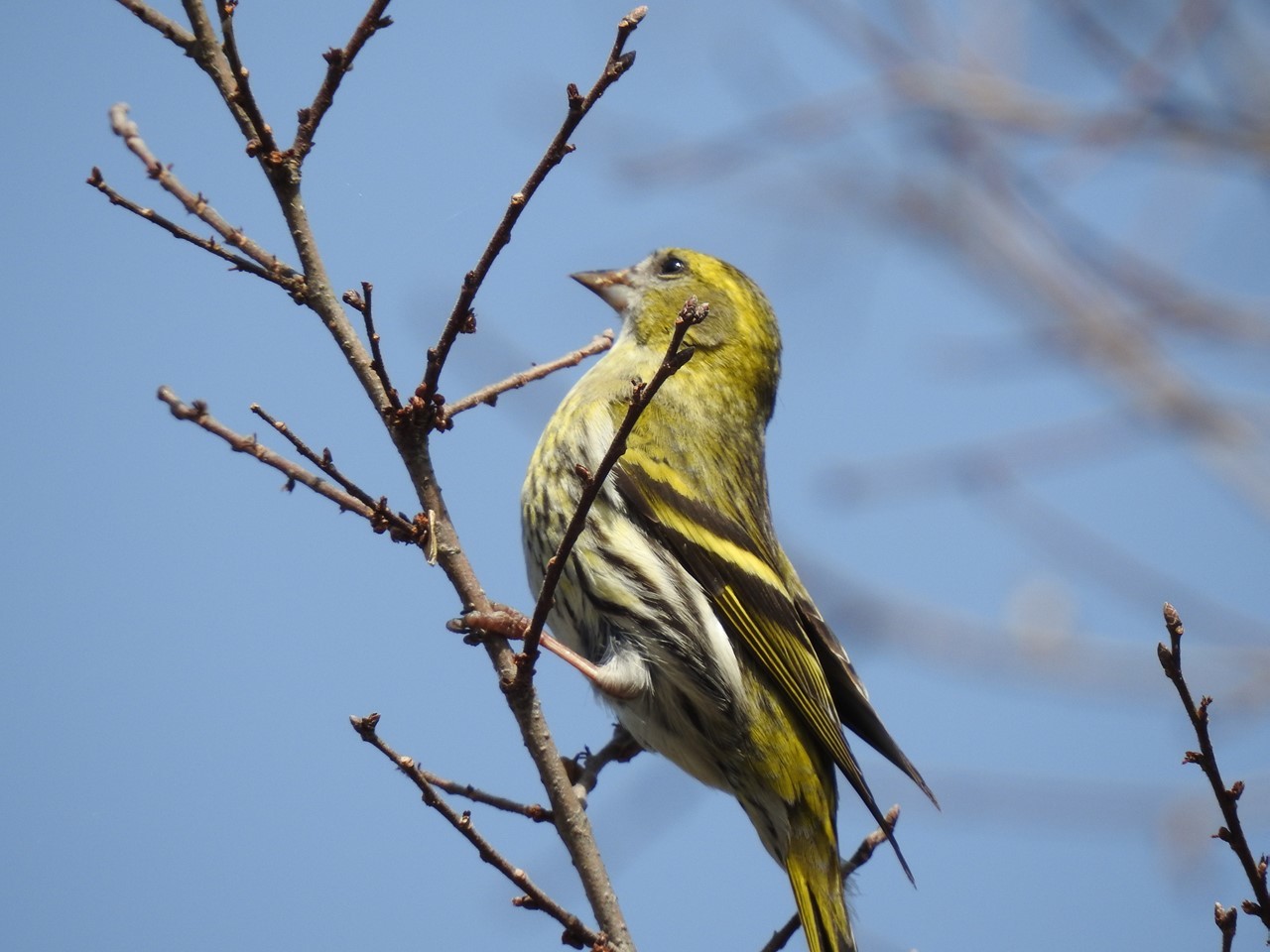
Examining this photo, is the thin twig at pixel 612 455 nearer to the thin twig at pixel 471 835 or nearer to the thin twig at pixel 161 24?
the thin twig at pixel 471 835

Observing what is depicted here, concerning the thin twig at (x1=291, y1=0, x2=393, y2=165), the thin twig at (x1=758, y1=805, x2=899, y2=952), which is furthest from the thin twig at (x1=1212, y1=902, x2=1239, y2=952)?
the thin twig at (x1=291, y1=0, x2=393, y2=165)

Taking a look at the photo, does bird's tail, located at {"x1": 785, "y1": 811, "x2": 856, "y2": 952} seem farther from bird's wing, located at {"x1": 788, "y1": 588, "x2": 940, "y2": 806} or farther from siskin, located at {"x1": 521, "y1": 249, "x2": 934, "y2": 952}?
bird's wing, located at {"x1": 788, "y1": 588, "x2": 940, "y2": 806}

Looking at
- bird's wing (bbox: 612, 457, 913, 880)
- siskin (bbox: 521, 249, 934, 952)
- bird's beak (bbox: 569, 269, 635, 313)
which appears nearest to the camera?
siskin (bbox: 521, 249, 934, 952)

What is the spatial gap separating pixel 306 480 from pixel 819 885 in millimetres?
1813

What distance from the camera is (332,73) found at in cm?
257

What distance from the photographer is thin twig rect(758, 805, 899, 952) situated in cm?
321

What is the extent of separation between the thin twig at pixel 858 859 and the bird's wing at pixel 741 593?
288 millimetres

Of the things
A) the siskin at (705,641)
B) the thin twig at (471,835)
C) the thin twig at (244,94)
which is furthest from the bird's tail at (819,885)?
the thin twig at (244,94)

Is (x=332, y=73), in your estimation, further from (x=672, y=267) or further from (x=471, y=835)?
(x=672, y=267)

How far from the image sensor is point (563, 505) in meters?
3.69

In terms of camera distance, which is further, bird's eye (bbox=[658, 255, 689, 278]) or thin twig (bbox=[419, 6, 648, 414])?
bird's eye (bbox=[658, 255, 689, 278])

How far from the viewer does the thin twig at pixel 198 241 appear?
2.65 m

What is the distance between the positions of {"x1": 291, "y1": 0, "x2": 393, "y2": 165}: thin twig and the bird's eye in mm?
2529

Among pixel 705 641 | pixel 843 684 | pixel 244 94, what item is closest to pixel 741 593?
pixel 705 641
